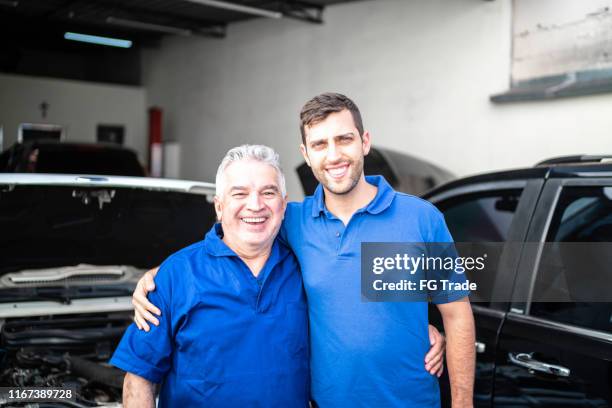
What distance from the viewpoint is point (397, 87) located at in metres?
8.56

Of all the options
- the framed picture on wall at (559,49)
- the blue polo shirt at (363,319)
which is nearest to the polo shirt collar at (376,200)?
the blue polo shirt at (363,319)

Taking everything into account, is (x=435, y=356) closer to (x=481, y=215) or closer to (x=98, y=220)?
(x=481, y=215)

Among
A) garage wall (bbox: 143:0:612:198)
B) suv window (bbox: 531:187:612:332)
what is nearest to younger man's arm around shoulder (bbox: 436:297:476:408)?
suv window (bbox: 531:187:612:332)

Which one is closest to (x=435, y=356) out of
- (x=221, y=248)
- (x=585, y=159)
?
(x=221, y=248)

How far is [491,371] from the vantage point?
235 cm

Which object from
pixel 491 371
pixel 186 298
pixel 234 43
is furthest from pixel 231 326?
pixel 234 43

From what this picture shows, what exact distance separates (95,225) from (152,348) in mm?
1768

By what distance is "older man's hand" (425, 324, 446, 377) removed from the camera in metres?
1.83

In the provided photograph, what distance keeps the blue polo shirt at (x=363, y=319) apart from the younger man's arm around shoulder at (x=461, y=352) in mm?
48

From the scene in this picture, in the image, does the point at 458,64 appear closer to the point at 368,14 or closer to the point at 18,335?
the point at 368,14

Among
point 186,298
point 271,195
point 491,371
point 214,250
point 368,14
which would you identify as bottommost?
point 491,371

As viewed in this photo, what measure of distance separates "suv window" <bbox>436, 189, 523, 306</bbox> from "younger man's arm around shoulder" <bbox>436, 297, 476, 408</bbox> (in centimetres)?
81

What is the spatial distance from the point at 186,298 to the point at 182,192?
4.99ft

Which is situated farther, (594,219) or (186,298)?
(594,219)
